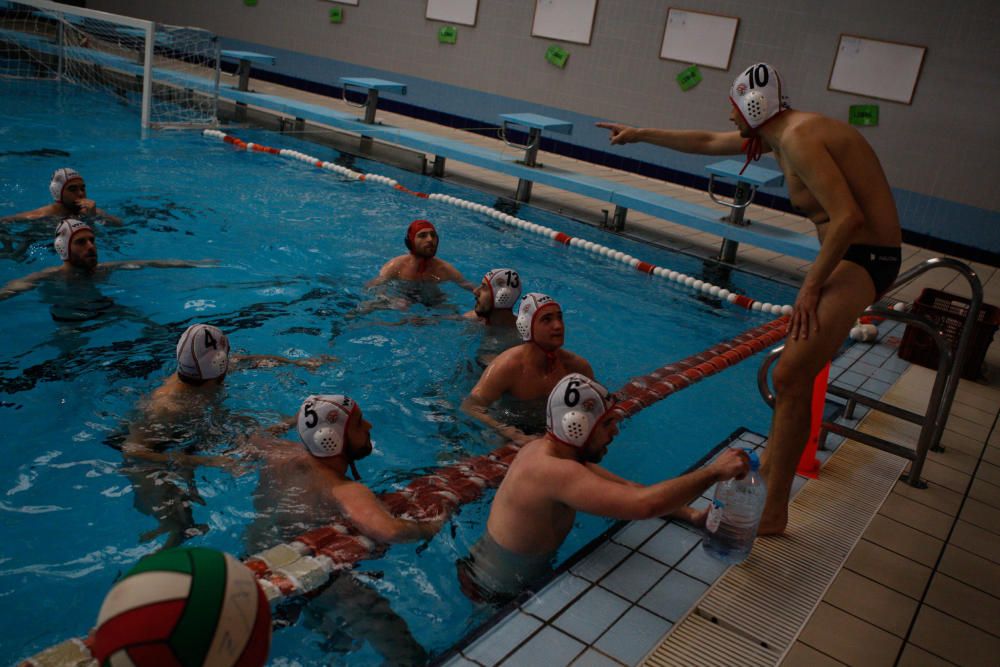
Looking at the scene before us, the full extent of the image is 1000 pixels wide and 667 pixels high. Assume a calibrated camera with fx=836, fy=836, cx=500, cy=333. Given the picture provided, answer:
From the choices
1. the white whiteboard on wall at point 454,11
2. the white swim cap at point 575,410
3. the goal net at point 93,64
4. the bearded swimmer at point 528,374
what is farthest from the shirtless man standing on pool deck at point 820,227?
the white whiteboard on wall at point 454,11

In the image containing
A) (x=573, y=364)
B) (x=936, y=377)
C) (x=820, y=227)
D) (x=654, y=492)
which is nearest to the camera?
(x=654, y=492)

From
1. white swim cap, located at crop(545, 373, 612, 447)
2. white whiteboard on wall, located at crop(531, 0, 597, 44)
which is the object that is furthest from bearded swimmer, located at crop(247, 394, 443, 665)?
white whiteboard on wall, located at crop(531, 0, 597, 44)

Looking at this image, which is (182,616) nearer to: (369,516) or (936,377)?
(369,516)

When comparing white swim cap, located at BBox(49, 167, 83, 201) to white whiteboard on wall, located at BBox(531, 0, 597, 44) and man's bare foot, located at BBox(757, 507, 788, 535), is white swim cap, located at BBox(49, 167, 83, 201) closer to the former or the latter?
man's bare foot, located at BBox(757, 507, 788, 535)

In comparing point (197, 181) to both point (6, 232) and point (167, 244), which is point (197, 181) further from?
point (6, 232)

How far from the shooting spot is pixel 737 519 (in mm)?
3467

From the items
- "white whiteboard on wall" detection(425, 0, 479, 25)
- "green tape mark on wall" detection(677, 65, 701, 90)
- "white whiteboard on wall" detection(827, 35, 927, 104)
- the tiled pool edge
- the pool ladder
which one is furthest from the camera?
"white whiteboard on wall" detection(425, 0, 479, 25)

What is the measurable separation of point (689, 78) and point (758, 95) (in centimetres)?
1140

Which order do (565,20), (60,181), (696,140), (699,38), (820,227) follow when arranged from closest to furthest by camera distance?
1. (820,227)
2. (696,140)
3. (60,181)
4. (699,38)
5. (565,20)

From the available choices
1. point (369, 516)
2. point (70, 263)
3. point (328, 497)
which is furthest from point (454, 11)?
point (369, 516)

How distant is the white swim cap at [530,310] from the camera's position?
4566 mm

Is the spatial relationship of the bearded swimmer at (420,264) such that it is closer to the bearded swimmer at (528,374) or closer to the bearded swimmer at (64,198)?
the bearded swimmer at (528,374)

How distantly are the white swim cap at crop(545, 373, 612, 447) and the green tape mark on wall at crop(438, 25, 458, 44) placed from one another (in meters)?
14.8

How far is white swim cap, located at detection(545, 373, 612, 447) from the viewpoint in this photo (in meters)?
3.03
